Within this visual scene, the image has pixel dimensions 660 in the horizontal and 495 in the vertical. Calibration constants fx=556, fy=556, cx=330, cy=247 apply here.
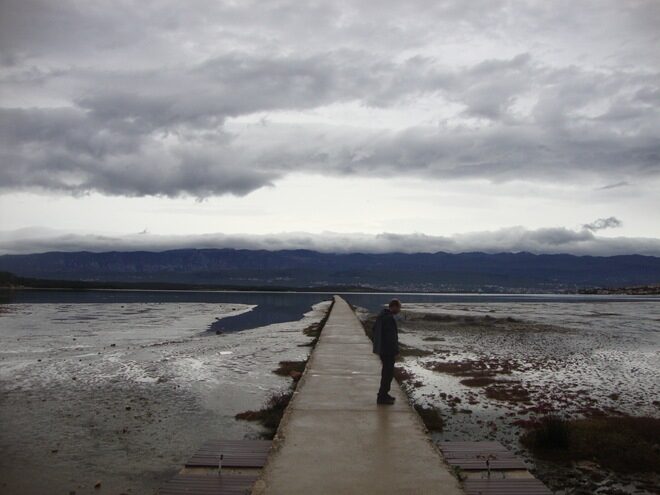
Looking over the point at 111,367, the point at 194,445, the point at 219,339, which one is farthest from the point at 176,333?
the point at 194,445

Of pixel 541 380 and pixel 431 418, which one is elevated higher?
pixel 431 418

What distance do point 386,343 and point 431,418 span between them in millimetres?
2734

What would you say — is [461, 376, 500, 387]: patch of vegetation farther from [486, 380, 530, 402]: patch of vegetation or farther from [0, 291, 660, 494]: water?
[0, 291, 660, 494]: water

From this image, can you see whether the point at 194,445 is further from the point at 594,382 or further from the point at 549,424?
the point at 594,382

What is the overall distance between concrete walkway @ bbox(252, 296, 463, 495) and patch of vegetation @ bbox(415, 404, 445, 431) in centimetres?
87

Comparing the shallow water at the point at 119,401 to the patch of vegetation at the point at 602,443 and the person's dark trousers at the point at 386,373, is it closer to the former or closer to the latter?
the person's dark trousers at the point at 386,373

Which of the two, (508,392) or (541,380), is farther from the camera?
(541,380)

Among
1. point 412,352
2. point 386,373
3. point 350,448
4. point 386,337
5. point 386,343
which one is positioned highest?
point 386,337

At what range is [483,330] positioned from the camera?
39.2m

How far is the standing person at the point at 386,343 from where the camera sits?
38.3ft

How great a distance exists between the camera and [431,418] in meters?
13.1

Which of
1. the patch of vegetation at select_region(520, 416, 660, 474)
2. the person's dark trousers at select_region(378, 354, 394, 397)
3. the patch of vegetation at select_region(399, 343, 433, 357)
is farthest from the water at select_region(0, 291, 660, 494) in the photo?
Result: the person's dark trousers at select_region(378, 354, 394, 397)

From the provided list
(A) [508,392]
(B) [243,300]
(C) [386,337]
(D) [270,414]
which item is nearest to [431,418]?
(C) [386,337]

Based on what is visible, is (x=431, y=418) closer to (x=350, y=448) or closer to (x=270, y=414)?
(x=270, y=414)
